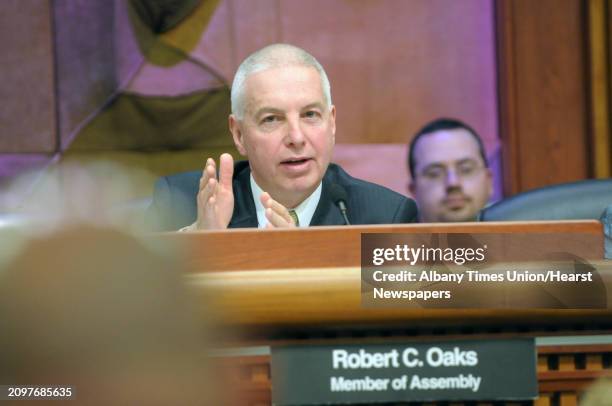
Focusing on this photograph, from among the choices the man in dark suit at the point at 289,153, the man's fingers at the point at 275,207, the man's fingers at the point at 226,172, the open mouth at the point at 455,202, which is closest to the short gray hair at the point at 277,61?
the man in dark suit at the point at 289,153

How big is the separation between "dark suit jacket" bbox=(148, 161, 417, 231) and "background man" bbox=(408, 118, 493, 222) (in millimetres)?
862

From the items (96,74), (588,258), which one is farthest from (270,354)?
(96,74)

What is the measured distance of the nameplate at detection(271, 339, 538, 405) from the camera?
20.6 inches

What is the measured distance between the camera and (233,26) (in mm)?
2812

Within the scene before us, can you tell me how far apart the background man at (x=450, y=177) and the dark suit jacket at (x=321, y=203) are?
86 centimetres

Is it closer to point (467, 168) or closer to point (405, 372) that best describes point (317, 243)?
point (405, 372)

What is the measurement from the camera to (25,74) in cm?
272

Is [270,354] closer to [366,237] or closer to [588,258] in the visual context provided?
[366,237]

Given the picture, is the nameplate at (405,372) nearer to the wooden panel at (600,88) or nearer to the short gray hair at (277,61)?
the short gray hair at (277,61)

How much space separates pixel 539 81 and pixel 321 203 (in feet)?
5.92

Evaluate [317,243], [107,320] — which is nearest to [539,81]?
[317,243]

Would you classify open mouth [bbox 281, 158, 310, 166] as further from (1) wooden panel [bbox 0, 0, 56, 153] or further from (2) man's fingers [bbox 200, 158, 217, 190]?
(1) wooden panel [bbox 0, 0, 56, 153]

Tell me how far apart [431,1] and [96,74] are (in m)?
1.15

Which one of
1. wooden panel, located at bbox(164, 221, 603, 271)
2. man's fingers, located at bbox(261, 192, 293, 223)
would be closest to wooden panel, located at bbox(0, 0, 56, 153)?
man's fingers, located at bbox(261, 192, 293, 223)
